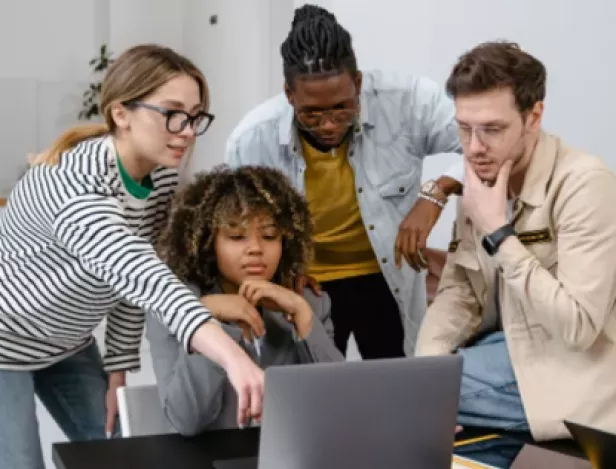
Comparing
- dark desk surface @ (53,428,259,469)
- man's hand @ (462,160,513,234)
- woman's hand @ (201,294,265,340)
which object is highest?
man's hand @ (462,160,513,234)

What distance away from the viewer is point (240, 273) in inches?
69.6

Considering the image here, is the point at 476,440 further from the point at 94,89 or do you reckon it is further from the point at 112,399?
the point at 94,89

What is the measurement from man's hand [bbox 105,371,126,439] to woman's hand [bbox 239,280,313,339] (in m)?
0.42

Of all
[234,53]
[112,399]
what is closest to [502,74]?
[112,399]

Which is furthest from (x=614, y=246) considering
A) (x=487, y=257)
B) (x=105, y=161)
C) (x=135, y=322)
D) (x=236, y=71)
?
(x=236, y=71)

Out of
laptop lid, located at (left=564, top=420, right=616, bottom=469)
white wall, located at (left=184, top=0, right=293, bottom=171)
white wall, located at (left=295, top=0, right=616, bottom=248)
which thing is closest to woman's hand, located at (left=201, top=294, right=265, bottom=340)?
laptop lid, located at (left=564, top=420, right=616, bottom=469)

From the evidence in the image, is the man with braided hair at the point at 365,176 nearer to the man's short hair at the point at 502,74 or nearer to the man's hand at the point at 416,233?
the man's hand at the point at 416,233

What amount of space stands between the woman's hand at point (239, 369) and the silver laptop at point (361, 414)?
0.16m

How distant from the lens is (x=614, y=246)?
5.06 ft

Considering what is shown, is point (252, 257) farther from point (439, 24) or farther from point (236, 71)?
point (236, 71)

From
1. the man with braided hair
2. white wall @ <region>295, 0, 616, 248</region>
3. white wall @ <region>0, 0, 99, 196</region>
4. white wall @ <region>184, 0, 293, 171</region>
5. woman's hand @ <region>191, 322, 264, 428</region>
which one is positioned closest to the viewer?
woman's hand @ <region>191, 322, 264, 428</region>

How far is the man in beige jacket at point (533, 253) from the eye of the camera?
153 centimetres

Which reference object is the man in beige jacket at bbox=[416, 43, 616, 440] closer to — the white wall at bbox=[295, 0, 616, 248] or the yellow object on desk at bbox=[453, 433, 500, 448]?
the yellow object on desk at bbox=[453, 433, 500, 448]

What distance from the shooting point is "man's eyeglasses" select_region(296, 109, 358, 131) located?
1952mm
